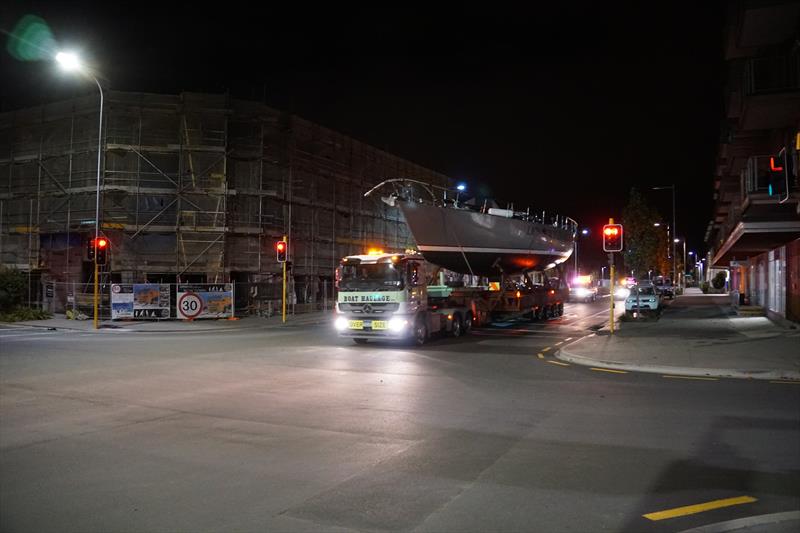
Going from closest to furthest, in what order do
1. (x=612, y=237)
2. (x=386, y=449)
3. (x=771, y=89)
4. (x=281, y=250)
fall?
(x=386, y=449) < (x=771, y=89) < (x=612, y=237) < (x=281, y=250)

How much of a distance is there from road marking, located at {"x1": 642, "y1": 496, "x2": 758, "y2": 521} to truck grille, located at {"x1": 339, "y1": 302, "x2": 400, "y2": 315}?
12541 millimetres

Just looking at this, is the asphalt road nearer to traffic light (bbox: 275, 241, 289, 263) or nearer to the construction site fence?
traffic light (bbox: 275, 241, 289, 263)

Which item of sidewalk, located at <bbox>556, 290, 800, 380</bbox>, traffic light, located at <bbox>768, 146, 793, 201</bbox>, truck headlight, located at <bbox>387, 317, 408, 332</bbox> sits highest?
traffic light, located at <bbox>768, 146, 793, 201</bbox>

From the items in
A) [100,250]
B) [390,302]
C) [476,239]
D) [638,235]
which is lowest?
[390,302]

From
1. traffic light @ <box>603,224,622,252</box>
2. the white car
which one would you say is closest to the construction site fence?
the white car

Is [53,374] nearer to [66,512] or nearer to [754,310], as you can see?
[66,512]

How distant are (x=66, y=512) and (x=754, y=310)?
101 feet

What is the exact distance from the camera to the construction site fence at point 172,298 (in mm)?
28078

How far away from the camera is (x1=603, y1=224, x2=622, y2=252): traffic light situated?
19625 mm

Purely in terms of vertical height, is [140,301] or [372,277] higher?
[372,277]

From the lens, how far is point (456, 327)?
21172 millimetres

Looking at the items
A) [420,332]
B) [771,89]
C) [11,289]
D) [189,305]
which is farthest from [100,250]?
[771,89]

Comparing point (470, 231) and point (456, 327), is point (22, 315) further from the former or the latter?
point (470, 231)

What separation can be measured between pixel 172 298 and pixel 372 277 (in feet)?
46.2
